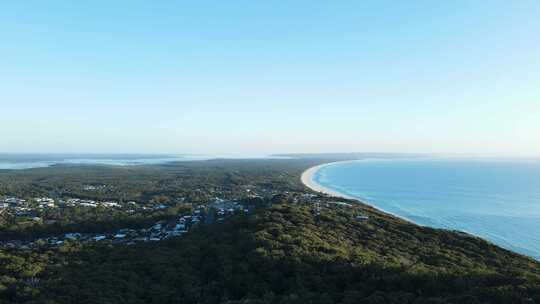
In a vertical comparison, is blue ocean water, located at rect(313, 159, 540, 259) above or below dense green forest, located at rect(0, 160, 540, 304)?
below

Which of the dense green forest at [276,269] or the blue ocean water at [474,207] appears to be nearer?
the dense green forest at [276,269]

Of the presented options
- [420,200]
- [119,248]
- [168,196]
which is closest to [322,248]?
[119,248]

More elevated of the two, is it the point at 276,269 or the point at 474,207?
the point at 276,269

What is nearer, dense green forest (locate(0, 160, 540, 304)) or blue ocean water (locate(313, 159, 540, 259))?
dense green forest (locate(0, 160, 540, 304))

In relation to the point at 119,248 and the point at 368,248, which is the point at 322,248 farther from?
the point at 119,248

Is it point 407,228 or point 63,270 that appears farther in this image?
point 407,228

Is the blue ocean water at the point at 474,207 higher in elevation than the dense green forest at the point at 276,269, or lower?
lower

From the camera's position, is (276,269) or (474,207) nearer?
(276,269)

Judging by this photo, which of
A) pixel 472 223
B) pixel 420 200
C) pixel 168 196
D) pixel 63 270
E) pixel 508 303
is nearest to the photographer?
pixel 508 303
